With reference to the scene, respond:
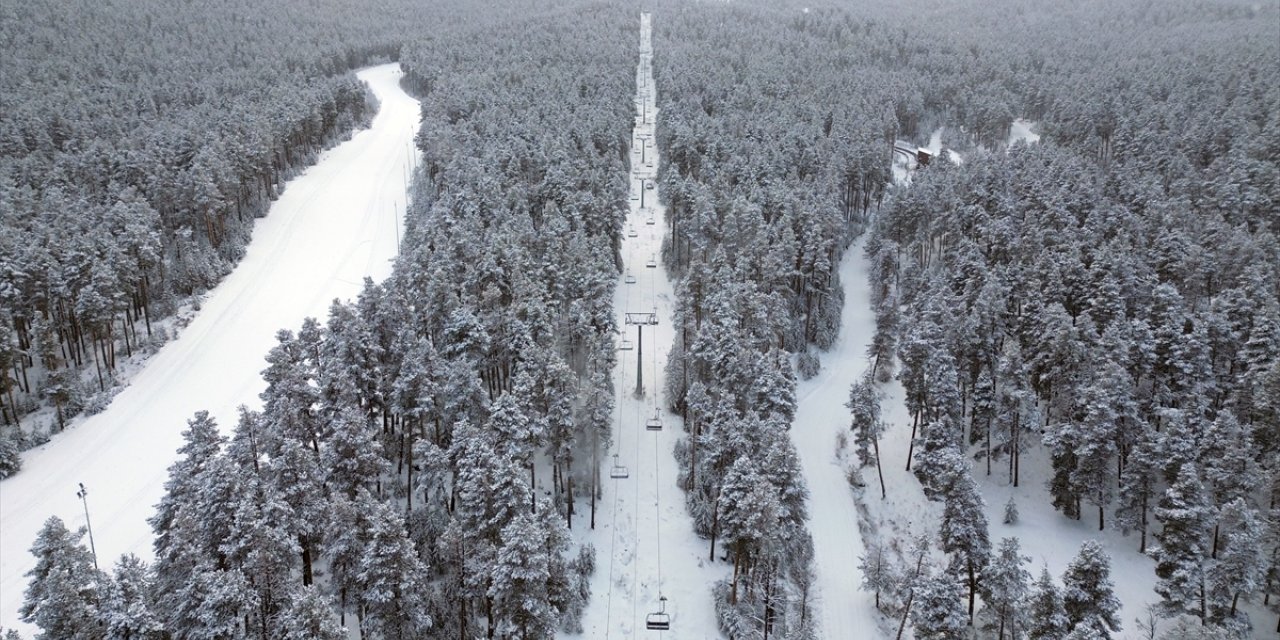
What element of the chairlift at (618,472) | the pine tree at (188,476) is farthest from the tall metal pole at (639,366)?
the pine tree at (188,476)

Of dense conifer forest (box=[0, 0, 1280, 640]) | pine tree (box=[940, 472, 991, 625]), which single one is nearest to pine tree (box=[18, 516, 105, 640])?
dense conifer forest (box=[0, 0, 1280, 640])

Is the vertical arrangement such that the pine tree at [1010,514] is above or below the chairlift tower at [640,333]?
below

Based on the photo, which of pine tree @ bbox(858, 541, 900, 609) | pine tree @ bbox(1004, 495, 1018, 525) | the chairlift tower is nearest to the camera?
pine tree @ bbox(858, 541, 900, 609)

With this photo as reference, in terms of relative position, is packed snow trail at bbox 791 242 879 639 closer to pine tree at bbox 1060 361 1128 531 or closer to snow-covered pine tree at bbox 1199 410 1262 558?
pine tree at bbox 1060 361 1128 531

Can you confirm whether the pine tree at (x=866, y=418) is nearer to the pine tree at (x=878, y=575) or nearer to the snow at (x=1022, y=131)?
the pine tree at (x=878, y=575)

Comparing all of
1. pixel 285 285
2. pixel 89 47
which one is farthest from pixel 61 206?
pixel 89 47

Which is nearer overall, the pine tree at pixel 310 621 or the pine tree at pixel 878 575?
the pine tree at pixel 310 621
